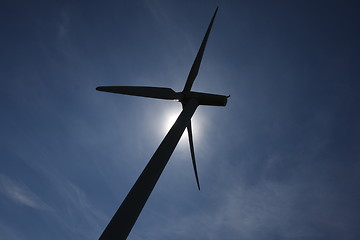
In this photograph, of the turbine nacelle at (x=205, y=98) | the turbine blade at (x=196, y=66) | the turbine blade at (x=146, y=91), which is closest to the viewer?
the turbine blade at (x=146, y=91)

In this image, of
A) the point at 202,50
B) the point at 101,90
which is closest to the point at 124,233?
the point at 101,90

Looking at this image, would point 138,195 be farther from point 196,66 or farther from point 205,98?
point 196,66

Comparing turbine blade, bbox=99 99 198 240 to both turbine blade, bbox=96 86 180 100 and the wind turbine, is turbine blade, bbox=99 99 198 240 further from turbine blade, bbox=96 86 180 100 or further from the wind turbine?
turbine blade, bbox=96 86 180 100

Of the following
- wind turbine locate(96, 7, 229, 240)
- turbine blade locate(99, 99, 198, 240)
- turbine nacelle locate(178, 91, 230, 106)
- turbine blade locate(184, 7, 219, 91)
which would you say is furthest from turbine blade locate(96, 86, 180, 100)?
turbine blade locate(99, 99, 198, 240)

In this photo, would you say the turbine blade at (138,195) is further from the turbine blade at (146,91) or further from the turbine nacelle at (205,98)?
the turbine nacelle at (205,98)

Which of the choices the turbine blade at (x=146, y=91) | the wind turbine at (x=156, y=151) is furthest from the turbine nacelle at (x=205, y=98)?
the turbine blade at (x=146, y=91)

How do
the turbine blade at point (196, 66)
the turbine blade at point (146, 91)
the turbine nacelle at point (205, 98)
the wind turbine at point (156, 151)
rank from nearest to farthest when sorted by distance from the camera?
the wind turbine at point (156, 151), the turbine blade at point (146, 91), the turbine nacelle at point (205, 98), the turbine blade at point (196, 66)

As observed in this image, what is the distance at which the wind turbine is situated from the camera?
9680mm

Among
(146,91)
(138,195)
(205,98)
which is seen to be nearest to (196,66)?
(205,98)

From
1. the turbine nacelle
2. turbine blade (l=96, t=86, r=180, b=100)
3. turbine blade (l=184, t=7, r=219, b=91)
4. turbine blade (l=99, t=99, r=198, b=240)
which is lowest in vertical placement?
turbine blade (l=99, t=99, r=198, b=240)

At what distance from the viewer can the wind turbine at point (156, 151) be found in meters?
9.68

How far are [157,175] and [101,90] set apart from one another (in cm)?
976

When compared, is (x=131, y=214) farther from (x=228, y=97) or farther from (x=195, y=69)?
(x=195, y=69)

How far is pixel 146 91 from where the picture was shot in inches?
781
